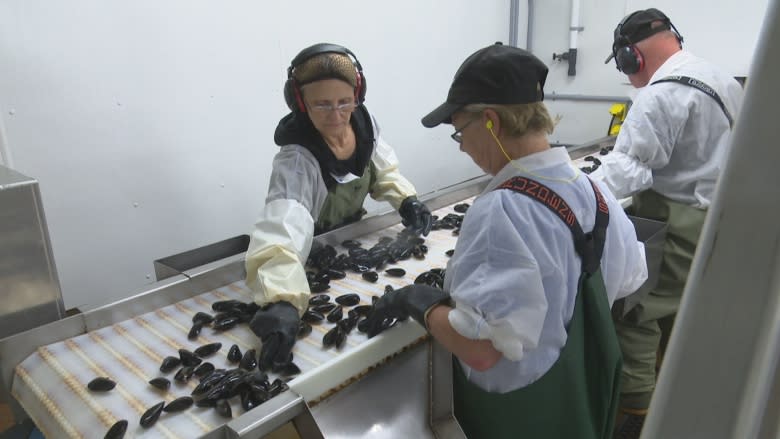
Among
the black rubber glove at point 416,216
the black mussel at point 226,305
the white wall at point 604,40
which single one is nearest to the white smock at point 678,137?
the black rubber glove at point 416,216

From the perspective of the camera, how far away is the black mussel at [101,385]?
1062mm

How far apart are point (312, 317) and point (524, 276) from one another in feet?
2.05

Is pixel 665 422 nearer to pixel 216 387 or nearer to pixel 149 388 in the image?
pixel 216 387

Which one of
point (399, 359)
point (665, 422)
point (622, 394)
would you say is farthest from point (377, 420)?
point (622, 394)

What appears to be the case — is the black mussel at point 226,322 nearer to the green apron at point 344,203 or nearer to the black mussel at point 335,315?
the black mussel at point 335,315

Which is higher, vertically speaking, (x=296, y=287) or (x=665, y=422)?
(x=665, y=422)

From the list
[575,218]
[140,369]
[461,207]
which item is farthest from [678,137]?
[140,369]

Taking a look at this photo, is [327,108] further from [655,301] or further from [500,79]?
[655,301]

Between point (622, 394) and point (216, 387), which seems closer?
point (216, 387)

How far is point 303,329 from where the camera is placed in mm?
1272

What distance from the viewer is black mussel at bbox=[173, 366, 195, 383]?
110cm

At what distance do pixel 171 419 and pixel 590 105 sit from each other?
4.11 metres

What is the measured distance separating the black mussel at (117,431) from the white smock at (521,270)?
0.64 meters

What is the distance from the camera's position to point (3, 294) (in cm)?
121
